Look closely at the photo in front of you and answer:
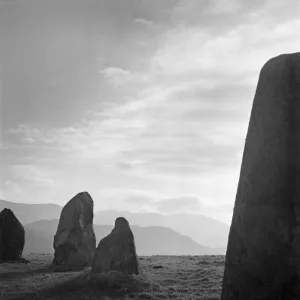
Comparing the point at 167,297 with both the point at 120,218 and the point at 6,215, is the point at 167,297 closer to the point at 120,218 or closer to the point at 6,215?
the point at 120,218

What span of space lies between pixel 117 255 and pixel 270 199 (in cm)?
1666

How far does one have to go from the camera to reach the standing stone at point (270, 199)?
9.68 metres

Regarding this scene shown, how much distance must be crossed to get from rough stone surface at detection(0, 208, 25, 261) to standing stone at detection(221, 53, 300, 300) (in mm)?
29252

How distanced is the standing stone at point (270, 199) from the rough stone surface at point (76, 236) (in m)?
23.0

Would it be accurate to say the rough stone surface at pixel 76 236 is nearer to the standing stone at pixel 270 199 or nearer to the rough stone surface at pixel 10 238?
the rough stone surface at pixel 10 238

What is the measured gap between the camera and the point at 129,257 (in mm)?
24938

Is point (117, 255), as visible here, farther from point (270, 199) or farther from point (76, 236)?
point (270, 199)

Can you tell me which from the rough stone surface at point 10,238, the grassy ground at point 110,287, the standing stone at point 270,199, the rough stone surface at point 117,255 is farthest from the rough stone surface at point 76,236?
the standing stone at point 270,199

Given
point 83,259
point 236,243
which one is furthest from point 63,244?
point 236,243

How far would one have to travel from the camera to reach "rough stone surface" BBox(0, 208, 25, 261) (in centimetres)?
3512

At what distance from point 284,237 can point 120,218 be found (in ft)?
59.2

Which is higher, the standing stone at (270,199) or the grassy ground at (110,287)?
the standing stone at (270,199)

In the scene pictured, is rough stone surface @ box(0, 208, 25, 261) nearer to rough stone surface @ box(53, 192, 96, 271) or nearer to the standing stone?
rough stone surface @ box(53, 192, 96, 271)

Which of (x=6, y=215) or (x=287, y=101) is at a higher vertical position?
(x=287, y=101)
